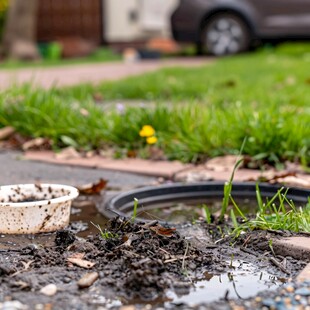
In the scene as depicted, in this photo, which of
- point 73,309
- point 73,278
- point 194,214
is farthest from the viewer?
point 194,214

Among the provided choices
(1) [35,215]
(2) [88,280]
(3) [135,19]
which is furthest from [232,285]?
(3) [135,19]

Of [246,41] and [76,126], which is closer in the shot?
[76,126]

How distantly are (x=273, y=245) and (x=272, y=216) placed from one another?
289 millimetres

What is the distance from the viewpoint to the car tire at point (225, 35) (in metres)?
15.7

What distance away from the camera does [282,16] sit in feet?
50.8

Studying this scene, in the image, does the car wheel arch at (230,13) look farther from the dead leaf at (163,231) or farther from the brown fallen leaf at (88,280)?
the brown fallen leaf at (88,280)

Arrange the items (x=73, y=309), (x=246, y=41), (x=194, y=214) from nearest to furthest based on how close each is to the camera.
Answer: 1. (x=73, y=309)
2. (x=194, y=214)
3. (x=246, y=41)

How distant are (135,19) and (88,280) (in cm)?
1728

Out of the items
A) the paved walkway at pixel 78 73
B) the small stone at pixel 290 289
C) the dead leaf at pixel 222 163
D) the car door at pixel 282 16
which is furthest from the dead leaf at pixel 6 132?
the car door at pixel 282 16

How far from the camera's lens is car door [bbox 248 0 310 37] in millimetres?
15422

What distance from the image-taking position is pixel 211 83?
8617mm

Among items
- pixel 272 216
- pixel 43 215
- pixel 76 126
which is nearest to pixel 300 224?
pixel 272 216

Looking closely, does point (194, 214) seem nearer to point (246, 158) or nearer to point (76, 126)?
point (246, 158)

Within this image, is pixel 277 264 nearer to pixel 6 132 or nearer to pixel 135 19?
pixel 6 132
